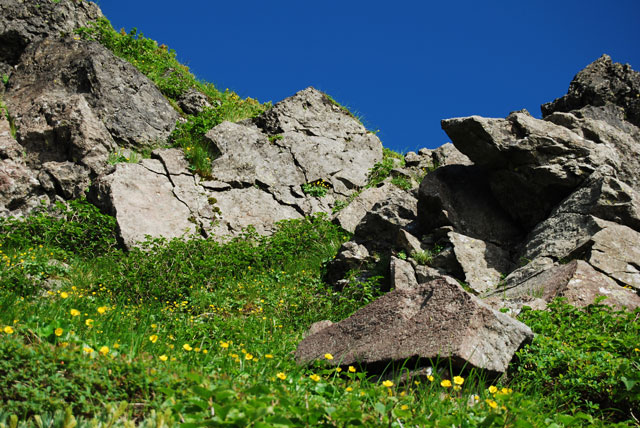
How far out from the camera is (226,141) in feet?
48.2

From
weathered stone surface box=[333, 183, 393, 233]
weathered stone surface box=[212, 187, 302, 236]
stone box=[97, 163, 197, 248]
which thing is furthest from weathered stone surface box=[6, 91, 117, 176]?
weathered stone surface box=[333, 183, 393, 233]

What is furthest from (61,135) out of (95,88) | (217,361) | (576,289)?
(576,289)

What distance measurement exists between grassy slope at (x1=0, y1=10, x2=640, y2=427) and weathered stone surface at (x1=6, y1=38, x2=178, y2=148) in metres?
4.48

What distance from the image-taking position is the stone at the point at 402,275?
862cm

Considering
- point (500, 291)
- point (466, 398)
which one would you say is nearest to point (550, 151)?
point (500, 291)

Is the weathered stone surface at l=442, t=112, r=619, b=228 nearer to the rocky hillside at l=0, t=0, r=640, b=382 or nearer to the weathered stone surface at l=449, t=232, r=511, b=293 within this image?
the rocky hillside at l=0, t=0, r=640, b=382

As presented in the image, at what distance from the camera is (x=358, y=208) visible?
1362cm

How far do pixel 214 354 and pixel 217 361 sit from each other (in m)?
0.77

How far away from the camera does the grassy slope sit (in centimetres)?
289

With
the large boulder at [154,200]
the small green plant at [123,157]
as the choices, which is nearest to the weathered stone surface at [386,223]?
the large boulder at [154,200]

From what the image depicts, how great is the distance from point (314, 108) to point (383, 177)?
4.04 m

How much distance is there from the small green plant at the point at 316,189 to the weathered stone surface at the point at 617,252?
8.21m

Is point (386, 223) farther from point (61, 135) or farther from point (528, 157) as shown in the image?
point (61, 135)

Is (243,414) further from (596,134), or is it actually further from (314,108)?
(314,108)
